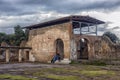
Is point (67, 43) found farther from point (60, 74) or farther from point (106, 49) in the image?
point (60, 74)

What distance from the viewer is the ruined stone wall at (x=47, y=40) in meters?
28.3

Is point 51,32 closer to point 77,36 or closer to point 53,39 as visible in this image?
point 53,39

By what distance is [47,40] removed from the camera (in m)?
31.8

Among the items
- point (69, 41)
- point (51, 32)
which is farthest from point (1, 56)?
point (69, 41)

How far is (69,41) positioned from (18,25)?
2404cm

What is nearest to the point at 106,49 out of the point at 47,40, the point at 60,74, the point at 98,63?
the point at 98,63

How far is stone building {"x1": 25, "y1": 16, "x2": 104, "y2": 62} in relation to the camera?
28031mm

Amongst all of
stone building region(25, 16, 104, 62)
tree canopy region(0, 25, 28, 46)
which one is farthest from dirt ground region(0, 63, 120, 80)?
tree canopy region(0, 25, 28, 46)

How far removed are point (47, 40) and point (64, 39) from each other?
386 cm

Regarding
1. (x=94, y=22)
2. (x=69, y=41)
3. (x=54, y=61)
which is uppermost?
(x=94, y=22)

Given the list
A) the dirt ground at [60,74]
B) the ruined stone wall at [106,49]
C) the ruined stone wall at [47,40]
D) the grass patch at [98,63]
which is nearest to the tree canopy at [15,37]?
the ruined stone wall at [47,40]

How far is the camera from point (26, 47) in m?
35.1

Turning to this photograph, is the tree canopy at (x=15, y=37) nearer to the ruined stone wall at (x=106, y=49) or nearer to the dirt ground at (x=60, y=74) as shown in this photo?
the ruined stone wall at (x=106, y=49)

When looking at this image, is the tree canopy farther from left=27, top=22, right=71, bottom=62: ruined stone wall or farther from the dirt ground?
the dirt ground
